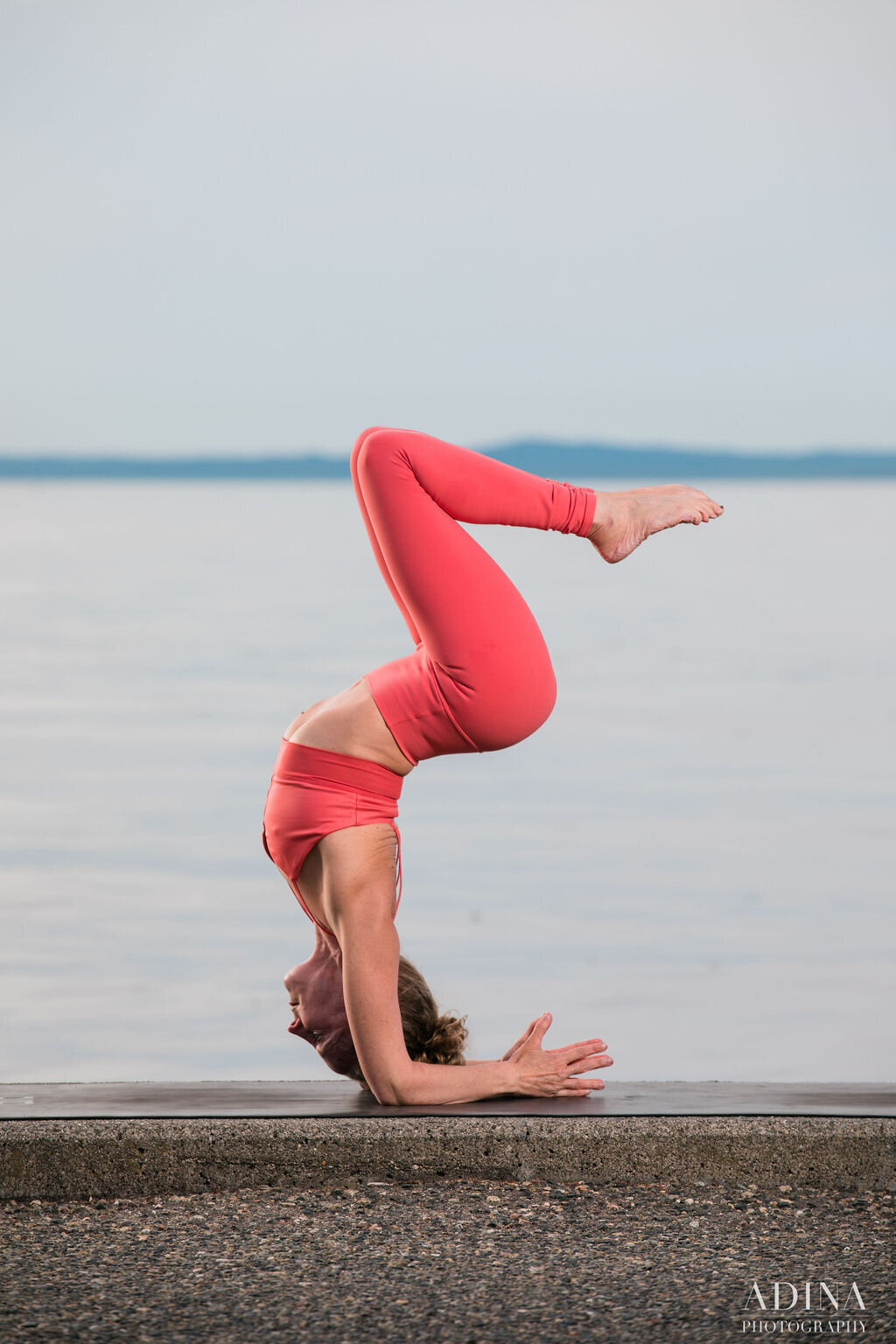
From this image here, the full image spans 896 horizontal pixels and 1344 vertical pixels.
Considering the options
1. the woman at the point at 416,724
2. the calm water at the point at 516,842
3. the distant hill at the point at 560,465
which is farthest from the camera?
the distant hill at the point at 560,465

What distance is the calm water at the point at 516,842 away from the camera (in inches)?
167

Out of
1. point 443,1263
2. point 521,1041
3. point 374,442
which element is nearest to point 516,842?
point 521,1041

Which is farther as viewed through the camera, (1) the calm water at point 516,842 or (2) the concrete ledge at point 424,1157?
(1) the calm water at point 516,842

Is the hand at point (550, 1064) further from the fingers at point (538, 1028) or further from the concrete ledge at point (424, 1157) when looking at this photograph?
the concrete ledge at point (424, 1157)

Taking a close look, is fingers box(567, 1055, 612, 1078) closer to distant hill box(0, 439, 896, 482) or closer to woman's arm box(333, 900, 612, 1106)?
woman's arm box(333, 900, 612, 1106)

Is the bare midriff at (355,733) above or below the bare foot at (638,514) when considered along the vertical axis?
below

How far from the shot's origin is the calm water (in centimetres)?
425

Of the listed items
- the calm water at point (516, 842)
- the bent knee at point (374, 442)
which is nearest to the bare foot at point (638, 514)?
the bent knee at point (374, 442)

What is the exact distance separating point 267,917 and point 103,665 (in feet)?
20.2

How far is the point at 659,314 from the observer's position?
3441 centimetres

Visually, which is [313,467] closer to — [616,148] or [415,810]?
[616,148]

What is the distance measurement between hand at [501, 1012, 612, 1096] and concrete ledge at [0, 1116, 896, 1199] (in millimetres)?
246

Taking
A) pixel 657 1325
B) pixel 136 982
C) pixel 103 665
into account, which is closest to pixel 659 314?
pixel 103 665

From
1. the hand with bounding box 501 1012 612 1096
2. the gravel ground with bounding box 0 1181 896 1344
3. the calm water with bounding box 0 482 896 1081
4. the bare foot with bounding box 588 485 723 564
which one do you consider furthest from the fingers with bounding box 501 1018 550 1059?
the bare foot with bounding box 588 485 723 564
